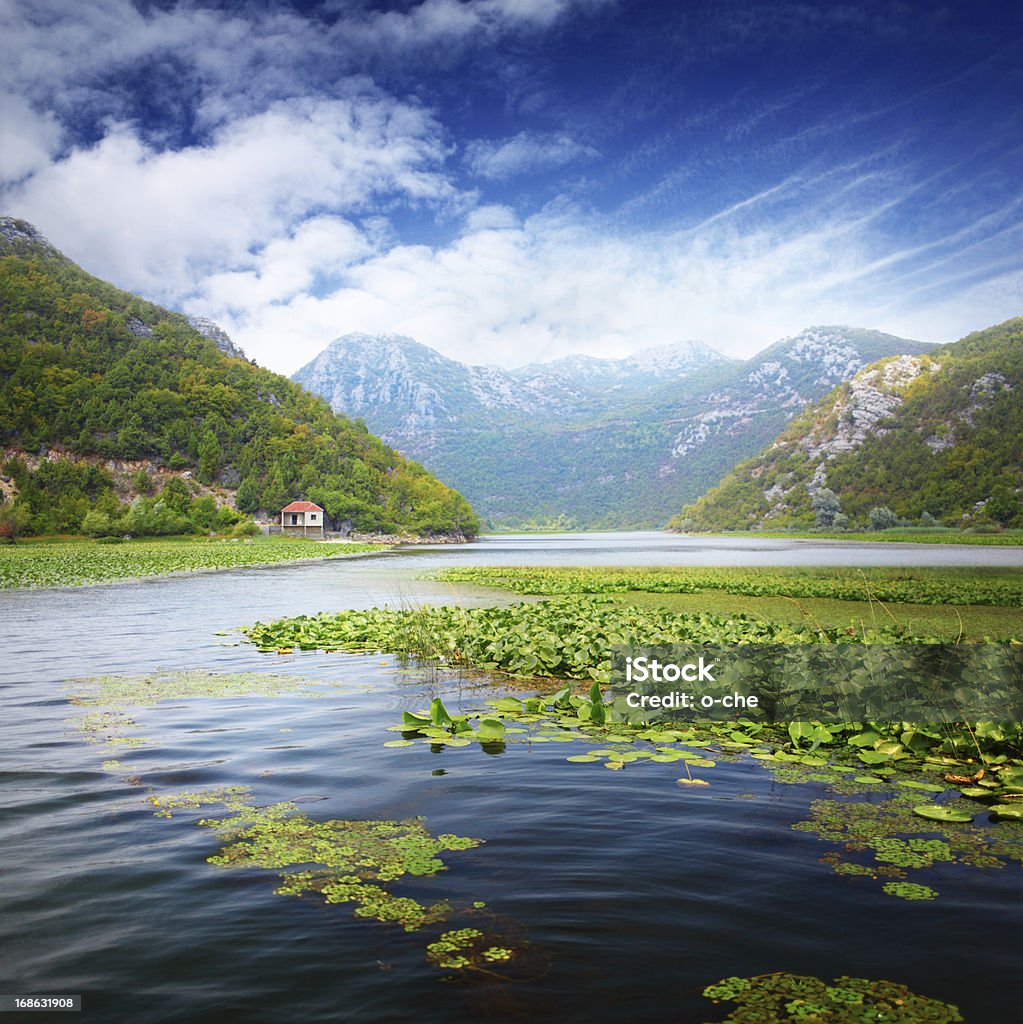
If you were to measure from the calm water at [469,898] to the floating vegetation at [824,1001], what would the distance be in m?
0.10

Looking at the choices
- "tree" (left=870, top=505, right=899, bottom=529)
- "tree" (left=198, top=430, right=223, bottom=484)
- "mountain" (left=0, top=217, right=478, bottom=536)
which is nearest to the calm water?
"mountain" (left=0, top=217, right=478, bottom=536)

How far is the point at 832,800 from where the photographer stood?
20.9 feet

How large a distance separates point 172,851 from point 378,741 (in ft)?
11.2

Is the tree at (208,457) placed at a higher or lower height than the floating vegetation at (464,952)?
higher

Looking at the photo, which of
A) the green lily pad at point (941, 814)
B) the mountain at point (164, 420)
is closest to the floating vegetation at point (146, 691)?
the green lily pad at point (941, 814)

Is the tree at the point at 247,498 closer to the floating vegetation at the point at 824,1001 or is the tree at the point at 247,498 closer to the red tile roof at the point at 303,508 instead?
the red tile roof at the point at 303,508

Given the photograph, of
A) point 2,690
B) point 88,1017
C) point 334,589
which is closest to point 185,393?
point 334,589

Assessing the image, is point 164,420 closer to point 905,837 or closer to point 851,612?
point 851,612

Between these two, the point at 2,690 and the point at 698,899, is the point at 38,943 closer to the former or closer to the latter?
the point at 698,899

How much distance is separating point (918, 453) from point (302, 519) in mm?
130325

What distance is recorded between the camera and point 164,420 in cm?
14750

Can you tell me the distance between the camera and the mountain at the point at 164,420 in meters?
136

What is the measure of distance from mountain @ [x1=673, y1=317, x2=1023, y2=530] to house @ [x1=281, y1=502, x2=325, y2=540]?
9694 cm

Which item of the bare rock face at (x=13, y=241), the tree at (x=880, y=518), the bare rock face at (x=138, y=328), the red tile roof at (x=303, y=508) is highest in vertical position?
the bare rock face at (x=13, y=241)
